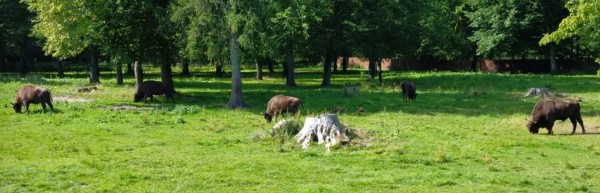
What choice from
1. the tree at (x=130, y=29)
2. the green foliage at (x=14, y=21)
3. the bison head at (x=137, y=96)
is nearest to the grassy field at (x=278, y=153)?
the bison head at (x=137, y=96)

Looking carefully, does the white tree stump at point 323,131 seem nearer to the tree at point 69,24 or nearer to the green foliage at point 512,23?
the tree at point 69,24

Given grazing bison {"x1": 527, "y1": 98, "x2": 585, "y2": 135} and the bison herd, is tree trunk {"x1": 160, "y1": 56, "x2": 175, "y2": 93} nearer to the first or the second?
the bison herd

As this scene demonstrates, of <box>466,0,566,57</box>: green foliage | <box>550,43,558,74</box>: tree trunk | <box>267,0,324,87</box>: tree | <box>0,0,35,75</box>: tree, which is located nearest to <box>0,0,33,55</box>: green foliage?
<box>0,0,35,75</box>: tree

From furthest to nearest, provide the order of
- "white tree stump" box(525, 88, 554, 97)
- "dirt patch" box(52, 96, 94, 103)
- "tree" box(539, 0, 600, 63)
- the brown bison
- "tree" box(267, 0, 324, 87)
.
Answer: "tree" box(267, 0, 324, 87) < "white tree stump" box(525, 88, 554, 97) < "dirt patch" box(52, 96, 94, 103) < the brown bison < "tree" box(539, 0, 600, 63)

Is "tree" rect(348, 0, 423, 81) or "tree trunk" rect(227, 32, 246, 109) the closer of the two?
"tree trunk" rect(227, 32, 246, 109)

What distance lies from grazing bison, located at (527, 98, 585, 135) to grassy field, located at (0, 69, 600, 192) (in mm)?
478

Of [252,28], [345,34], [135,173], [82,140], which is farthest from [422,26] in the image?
[135,173]

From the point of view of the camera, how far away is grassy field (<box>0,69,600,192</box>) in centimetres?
1358

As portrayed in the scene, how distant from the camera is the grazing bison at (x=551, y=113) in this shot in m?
22.4

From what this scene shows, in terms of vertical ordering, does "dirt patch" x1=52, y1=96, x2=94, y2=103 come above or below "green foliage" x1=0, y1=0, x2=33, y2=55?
below

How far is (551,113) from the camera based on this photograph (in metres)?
22.5

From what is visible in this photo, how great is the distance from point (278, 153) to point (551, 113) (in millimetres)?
10926

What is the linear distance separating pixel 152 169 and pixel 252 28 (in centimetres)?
1618

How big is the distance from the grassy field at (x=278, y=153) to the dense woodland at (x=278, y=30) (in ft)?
12.4
